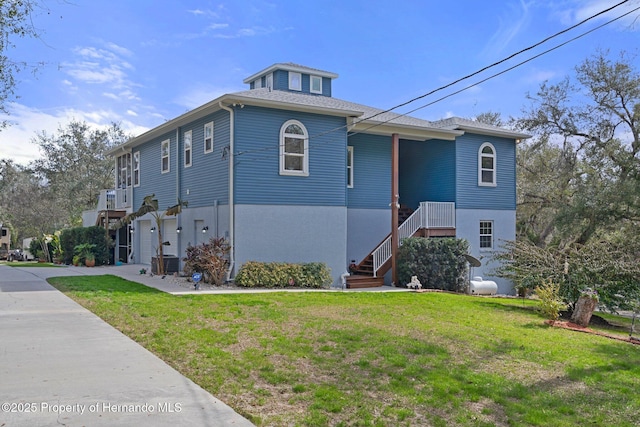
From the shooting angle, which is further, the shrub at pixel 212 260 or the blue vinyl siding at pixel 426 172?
the blue vinyl siding at pixel 426 172

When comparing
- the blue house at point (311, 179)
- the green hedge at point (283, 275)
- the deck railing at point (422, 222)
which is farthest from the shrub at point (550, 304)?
the deck railing at point (422, 222)

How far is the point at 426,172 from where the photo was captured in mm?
20375

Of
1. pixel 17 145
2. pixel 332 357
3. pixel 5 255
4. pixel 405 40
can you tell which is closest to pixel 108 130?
pixel 17 145

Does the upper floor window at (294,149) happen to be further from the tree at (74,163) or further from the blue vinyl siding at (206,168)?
the tree at (74,163)

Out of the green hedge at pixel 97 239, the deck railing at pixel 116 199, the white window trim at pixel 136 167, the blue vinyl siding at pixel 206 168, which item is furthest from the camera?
the deck railing at pixel 116 199

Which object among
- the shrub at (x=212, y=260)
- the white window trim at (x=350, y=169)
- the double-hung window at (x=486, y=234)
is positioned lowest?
the shrub at (x=212, y=260)

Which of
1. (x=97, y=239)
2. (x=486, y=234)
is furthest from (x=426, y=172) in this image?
(x=97, y=239)

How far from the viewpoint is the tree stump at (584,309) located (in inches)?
414

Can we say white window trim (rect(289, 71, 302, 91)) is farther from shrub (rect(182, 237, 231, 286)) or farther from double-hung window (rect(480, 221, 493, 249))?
double-hung window (rect(480, 221, 493, 249))

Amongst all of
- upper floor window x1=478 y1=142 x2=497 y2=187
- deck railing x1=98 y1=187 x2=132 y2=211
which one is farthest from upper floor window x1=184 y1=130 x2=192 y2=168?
upper floor window x1=478 y1=142 x2=497 y2=187

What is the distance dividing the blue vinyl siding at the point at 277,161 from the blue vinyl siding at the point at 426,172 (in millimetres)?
4924

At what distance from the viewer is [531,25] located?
11.1 metres

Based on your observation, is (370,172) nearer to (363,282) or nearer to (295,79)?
(363,282)

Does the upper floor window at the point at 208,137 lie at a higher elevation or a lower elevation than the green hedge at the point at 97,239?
higher
